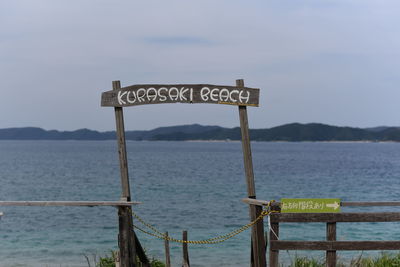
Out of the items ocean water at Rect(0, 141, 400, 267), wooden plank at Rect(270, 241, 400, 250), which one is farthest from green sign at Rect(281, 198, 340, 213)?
ocean water at Rect(0, 141, 400, 267)

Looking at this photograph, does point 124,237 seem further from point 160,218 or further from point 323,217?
point 160,218

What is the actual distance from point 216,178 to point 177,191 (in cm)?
1683

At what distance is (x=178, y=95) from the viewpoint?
10.2m

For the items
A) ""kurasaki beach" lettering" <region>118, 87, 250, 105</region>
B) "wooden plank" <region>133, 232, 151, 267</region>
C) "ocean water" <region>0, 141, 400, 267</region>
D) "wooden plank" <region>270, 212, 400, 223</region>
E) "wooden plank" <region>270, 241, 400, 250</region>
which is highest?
""kurasaki beach" lettering" <region>118, 87, 250, 105</region>

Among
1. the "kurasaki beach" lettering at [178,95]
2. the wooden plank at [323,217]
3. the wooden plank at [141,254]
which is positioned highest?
the "kurasaki beach" lettering at [178,95]

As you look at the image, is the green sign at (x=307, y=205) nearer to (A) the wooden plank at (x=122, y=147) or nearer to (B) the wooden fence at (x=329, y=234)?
(B) the wooden fence at (x=329, y=234)

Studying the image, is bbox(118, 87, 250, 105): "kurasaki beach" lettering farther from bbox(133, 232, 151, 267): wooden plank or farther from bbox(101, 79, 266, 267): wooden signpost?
bbox(133, 232, 151, 267): wooden plank

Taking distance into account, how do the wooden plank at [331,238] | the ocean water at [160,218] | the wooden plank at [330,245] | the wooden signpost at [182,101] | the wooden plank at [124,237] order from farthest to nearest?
the ocean water at [160,218]
the wooden signpost at [182,101]
the wooden plank at [124,237]
the wooden plank at [331,238]
the wooden plank at [330,245]

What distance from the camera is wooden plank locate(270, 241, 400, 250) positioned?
876 cm

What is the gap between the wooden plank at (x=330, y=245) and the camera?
8.76 m

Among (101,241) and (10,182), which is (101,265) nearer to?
(101,241)

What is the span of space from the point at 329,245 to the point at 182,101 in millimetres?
3907

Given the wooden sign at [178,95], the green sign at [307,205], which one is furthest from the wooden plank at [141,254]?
the green sign at [307,205]

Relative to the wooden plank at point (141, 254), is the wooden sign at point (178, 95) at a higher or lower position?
higher
